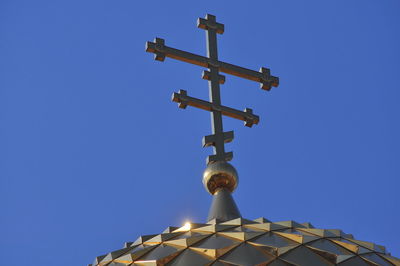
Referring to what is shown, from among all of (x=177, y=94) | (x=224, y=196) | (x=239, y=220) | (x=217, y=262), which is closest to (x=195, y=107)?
(x=177, y=94)

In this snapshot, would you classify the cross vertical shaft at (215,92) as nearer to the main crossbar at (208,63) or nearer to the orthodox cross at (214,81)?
the orthodox cross at (214,81)

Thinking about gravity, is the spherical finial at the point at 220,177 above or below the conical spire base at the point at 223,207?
above

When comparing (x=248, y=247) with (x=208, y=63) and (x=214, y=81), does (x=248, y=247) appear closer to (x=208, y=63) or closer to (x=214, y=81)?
(x=214, y=81)

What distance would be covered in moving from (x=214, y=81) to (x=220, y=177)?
Result: 1599 millimetres

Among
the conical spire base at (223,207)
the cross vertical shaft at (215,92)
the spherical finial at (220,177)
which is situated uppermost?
the cross vertical shaft at (215,92)

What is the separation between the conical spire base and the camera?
597 inches

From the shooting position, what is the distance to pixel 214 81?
16281 mm

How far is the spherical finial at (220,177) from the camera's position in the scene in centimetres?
1560

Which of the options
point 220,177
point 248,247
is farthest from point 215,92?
point 248,247

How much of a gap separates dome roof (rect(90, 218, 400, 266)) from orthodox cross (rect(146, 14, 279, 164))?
1.84 metres

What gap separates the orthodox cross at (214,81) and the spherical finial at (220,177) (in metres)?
0.12

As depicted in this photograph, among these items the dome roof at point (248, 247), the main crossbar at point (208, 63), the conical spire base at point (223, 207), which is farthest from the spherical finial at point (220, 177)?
the main crossbar at point (208, 63)

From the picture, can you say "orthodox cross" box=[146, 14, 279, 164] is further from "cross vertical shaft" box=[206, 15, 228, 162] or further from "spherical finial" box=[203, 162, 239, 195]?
"spherical finial" box=[203, 162, 239, 195]

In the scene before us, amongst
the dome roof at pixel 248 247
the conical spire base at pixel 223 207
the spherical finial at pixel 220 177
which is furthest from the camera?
the spherical finial at pixel 220 177
